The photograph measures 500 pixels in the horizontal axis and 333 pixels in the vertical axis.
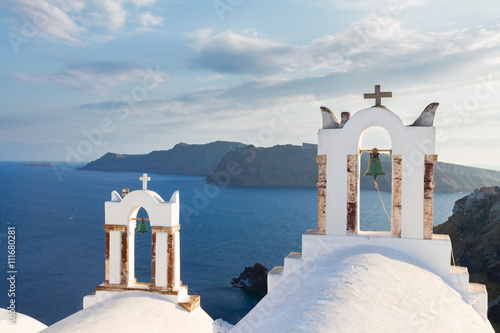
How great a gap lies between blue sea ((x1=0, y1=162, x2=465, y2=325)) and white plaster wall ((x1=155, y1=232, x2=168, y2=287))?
30.7 meters

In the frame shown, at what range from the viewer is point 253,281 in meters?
43.8

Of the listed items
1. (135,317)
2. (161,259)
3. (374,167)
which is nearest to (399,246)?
(374,167)

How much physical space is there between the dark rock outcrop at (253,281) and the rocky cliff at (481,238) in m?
20.7

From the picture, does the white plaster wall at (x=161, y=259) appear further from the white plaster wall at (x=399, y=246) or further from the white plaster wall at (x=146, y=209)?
the white plaster wall at (x=399, y=246)

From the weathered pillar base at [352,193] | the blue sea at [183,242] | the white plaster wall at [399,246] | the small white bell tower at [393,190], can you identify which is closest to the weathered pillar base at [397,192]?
the small white bell tower at [393,190]

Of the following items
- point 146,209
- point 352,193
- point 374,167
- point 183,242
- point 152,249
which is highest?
point 374,167

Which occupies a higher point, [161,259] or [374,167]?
[374,167]

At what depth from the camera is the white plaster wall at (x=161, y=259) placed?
30.6 feet

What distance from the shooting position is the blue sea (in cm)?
4188

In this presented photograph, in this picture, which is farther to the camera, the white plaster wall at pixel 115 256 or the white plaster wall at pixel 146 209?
the white plaster wall at pixel 115 256

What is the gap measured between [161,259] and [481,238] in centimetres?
4237

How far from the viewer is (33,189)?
5290 inches

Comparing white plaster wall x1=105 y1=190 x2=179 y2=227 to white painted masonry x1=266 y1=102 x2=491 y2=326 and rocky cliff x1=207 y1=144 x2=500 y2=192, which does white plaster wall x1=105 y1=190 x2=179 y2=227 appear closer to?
white painted masonry x1=266 y1=102 x2=491 y2=326

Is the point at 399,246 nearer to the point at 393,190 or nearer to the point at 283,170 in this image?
the point at 393,190
